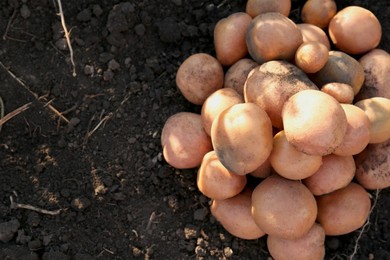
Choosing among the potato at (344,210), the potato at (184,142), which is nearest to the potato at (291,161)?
the potato at (344,210)

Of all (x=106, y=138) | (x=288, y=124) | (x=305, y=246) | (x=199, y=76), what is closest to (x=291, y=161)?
(x=288, y=124)

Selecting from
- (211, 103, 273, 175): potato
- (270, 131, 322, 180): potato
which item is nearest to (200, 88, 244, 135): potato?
(211, 103, 273, 175): potato

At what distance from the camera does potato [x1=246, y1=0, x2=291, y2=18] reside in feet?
7.20

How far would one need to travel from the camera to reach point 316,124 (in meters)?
1.74

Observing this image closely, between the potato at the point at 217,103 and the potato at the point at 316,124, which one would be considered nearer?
the potato at the point at 316,124

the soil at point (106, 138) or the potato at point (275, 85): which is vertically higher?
the potato at point (275, 85)

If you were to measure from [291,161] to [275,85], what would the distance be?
301 millimetres

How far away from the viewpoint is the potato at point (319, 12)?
2.25m

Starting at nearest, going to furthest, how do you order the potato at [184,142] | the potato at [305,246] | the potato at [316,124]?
the potato at [316,124] → the potato at [305,246] → the potato at [184,142]

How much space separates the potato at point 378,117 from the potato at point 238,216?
57cm

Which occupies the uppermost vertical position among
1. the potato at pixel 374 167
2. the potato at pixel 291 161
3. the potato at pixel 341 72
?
the potato at pixel 341 72

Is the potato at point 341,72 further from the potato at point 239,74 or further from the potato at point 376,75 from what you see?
the potato at point 239,74

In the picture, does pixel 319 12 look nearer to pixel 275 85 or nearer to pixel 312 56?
pixel 312 56

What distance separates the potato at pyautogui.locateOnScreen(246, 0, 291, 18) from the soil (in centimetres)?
22
